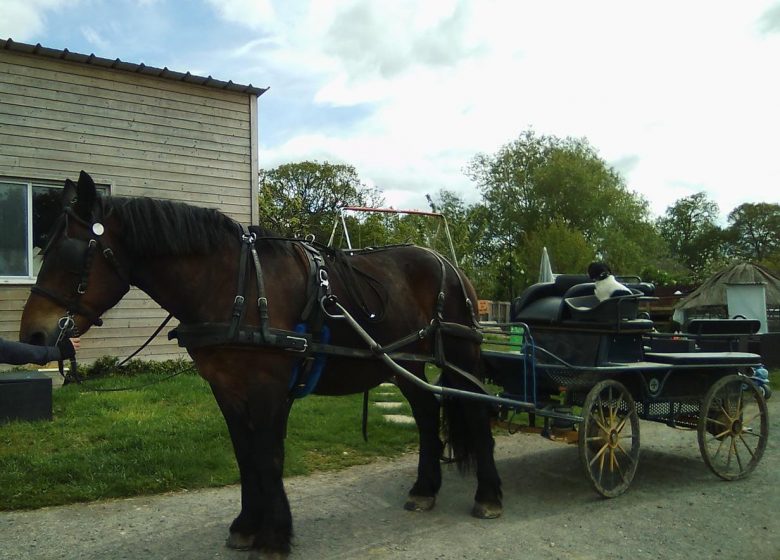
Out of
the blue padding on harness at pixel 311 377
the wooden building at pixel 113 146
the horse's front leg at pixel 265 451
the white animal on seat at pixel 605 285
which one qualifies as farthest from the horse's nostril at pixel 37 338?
the wooden building at pixel 113 146

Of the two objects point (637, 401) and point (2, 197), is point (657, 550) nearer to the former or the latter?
point (637, 401)

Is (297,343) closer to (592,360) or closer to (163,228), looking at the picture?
(163,228)

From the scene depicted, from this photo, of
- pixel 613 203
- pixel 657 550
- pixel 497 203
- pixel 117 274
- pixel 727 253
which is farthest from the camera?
pixel 727 253

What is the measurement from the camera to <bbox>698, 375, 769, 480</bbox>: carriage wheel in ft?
18.2

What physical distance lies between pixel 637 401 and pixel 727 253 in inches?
2373

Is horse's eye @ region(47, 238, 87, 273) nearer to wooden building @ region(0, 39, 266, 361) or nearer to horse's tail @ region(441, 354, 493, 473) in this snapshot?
horse's tail @ region(441, 354, 493, 473)

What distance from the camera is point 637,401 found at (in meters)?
5.46

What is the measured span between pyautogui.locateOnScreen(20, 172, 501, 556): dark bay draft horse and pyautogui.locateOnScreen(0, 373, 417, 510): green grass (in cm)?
161

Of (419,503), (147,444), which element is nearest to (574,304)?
(419,503)

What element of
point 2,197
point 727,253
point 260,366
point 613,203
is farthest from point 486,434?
point 727,253

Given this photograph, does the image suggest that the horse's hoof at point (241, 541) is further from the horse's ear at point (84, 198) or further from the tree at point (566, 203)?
the tree at point (566, 203)

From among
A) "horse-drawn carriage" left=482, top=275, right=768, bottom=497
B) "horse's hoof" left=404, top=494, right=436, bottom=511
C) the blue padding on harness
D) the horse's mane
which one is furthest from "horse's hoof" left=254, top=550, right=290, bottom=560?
"horse-drawn carriage" left=482, top=275, right=768, bottom=497

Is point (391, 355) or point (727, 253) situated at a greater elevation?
point (727, 253)

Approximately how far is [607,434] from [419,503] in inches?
60.7
